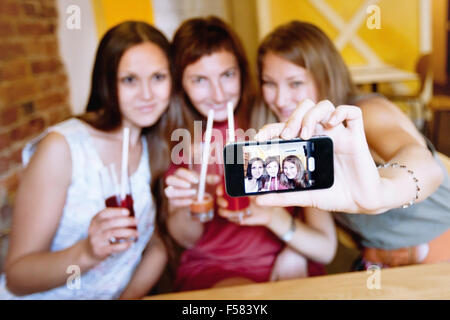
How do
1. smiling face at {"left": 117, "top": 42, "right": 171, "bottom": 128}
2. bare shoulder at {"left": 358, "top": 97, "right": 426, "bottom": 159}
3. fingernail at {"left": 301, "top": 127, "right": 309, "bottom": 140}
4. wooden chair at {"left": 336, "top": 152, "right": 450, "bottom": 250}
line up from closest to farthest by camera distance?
1. fingernail at {"left": 301, "top": 127, "right": 309, "bottom": 140}
2. bare shoulder at {"left": 358, "top": 97, "right": 426, "bottom": 159}
3. smiling face at {"left": 117, "top": 42, "right": 171, "bottom": 128}
4. wooden chair at {"left": 336, "top": 152, "right": 450, "bottom": 250}

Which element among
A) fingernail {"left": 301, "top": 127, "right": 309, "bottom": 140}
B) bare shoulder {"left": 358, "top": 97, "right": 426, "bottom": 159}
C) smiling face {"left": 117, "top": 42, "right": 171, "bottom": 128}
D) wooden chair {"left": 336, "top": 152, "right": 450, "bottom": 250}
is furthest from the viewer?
wooden chair {"left": 336, "top": 152, "right": 450, "bottom": 250}

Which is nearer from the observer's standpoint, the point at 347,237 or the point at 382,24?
the point at 382,24

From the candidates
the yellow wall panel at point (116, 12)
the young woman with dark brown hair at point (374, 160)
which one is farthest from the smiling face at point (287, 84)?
the yellow wall panel at point (116, 12)

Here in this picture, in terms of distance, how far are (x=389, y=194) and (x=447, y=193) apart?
0.30 m

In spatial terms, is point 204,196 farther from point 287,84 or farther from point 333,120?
point 333,120

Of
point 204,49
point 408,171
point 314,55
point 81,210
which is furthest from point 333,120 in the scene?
point 81,210

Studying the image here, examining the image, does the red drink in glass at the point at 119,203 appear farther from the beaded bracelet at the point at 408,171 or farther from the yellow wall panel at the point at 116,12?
the beaded bracelet at the point at 408,171

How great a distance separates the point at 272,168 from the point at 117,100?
0.47 m

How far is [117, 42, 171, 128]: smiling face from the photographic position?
0.90 meters

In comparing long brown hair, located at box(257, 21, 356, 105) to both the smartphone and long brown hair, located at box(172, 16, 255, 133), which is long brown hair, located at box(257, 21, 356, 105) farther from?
the smartphone

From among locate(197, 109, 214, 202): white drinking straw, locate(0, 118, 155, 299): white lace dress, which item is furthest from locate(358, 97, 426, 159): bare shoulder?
locate(0, 118, 155, 299): white lace dress

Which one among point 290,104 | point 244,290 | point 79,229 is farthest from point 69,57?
point 244,290

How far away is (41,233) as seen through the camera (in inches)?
36.4

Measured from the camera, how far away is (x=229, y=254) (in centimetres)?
112
